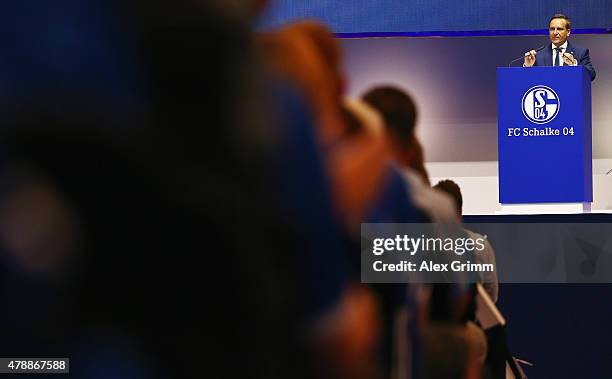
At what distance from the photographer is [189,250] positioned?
34cm

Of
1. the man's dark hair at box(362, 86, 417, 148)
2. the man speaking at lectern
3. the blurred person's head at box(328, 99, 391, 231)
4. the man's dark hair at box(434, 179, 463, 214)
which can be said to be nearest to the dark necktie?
the man speaking at lectern

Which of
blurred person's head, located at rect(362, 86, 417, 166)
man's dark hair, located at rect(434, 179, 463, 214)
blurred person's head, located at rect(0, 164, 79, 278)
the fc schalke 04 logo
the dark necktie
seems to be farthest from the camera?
the dark necktie

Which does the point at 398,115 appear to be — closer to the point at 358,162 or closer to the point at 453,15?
the point at 358,162

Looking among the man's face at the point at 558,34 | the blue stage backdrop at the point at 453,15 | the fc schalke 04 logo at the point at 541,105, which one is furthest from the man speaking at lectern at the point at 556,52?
the blue stage backdrop at the point at 453,15

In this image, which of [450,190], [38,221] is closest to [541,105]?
[450,190]

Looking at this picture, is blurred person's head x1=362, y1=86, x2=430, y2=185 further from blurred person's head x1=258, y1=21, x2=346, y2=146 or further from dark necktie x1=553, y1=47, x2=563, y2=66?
dark necktie x1=553, y1=47, x2=563, y2=66

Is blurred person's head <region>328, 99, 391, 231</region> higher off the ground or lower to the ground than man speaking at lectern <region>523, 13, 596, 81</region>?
lower

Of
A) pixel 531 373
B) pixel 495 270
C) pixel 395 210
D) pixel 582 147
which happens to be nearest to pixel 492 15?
pixel 582 147

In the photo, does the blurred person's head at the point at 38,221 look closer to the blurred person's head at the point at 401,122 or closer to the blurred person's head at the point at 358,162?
the blurred person's head at the point at 358,162

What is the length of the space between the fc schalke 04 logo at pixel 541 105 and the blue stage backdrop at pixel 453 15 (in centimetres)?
214

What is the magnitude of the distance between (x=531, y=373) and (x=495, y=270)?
1.18 metres

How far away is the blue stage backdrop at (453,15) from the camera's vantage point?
5.38 meters

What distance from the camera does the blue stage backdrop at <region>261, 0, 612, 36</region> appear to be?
5.38m

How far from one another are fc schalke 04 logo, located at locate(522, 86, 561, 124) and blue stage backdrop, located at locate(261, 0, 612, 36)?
2138 mm
